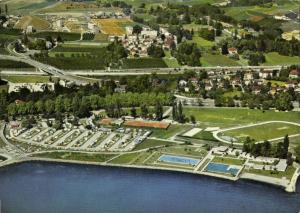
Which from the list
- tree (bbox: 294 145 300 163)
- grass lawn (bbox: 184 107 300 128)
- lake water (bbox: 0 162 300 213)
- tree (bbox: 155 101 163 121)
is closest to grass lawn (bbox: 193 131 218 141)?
grass lawn (bbox: 184 107 300 128)

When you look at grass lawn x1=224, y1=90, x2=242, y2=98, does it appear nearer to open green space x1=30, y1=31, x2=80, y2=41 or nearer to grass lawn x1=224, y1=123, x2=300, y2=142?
grass lawn x1=224, y1=123, x2=300, y2=142

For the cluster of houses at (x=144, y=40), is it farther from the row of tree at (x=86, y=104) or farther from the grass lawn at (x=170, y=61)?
→ the row of tree at (x=86, y=104)

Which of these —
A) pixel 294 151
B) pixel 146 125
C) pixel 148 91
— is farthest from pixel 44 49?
pixel 294 151

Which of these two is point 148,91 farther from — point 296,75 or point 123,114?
point 296,75

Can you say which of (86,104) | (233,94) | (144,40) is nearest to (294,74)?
(233,94)

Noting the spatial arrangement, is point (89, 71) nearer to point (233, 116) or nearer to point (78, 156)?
point (233, 116)

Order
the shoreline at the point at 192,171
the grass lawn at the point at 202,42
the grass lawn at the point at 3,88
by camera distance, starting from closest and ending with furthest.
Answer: the shoreline at the point at 192,171 < the grass lawn at the point at 3,88 < the grass lawn at the point at 202,42

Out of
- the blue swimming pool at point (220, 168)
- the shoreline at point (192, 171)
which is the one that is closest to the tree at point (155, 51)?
the shoreline at point (192, 171)
